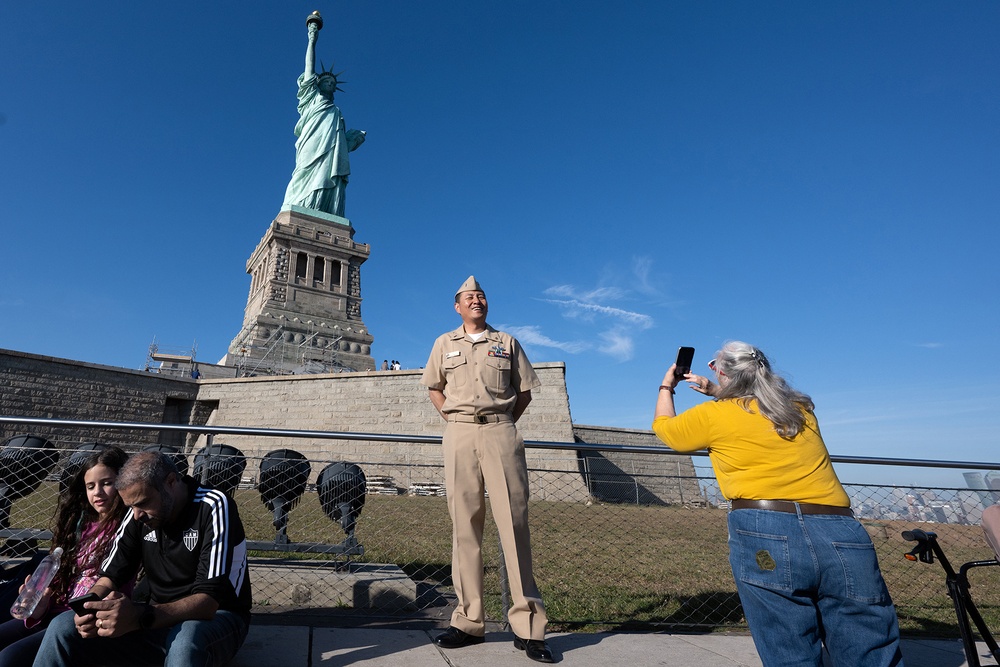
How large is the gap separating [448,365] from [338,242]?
102ft

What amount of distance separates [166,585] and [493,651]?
5.12 feet

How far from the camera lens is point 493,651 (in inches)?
108

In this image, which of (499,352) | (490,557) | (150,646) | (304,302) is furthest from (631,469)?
(150,646)

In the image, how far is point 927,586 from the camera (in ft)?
17.4

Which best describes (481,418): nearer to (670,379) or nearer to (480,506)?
(480,506)

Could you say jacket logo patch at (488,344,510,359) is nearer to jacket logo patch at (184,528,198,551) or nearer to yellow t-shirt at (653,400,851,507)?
yellow t-shirt at (653,400,851,507)

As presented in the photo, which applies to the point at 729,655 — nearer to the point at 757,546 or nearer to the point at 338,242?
the point at 757,546

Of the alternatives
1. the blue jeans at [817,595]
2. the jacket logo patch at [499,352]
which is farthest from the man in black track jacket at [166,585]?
the blue jeans at [817,595]

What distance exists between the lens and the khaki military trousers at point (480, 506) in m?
2.84

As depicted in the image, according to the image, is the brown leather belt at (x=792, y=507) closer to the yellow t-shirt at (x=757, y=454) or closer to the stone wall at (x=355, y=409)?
the yellow t-shirt at (x=757, y=454)

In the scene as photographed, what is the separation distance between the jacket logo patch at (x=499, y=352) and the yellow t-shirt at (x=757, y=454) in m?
1.26

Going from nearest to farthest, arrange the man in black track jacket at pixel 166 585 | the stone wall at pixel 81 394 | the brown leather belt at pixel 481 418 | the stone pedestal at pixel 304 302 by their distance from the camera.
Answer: the man in black track jacket at pixel 166 585 → the brown leather belt at pixel 481 418 → the stone wall at pixel 81 394 → the stone pedestal at pixel 304 302

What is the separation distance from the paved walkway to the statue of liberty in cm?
3413

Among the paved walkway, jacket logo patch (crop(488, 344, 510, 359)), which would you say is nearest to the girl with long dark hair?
the paved walkway
